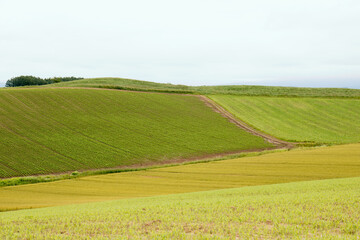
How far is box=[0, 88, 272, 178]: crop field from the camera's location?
37562mm

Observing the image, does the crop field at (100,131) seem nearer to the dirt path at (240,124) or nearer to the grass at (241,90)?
the dirt path at (240,124)

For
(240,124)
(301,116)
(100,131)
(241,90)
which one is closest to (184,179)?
(100,131)

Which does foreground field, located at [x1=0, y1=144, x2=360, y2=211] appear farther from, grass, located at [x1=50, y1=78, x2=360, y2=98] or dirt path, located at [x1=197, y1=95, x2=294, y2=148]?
grass, located at [x1=50, y1=78, x2=360, y2=98]

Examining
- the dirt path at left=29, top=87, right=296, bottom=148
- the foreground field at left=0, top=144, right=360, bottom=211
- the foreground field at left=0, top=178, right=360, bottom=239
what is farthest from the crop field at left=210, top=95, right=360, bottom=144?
the foreground field at left=0, top=178, right=360, bottom=239

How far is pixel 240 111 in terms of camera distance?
6812 cm

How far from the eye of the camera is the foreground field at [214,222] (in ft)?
32.3

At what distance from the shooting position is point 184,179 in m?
29.0

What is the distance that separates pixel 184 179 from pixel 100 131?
73.5ft

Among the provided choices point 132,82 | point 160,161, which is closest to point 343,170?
point 160,161

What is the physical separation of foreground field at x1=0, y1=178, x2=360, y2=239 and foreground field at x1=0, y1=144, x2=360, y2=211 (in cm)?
970

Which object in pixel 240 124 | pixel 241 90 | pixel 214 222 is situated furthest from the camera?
pixel 241 90

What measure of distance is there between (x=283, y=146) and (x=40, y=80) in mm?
101319

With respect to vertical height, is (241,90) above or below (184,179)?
above

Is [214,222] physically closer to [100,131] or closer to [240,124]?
[100,131]
